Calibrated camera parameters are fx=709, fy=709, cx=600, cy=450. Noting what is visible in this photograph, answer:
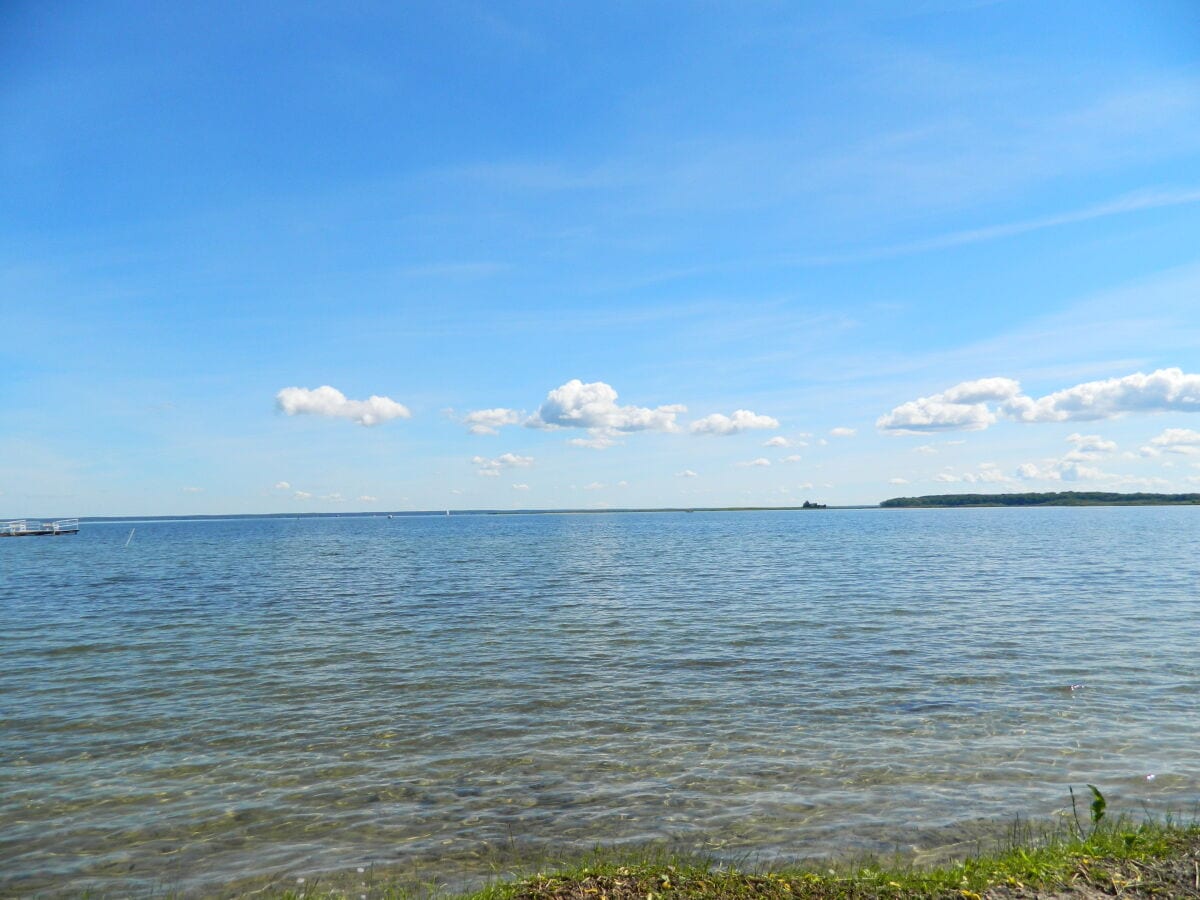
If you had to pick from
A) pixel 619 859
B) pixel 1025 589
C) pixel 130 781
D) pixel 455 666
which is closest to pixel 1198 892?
pixel 619 859

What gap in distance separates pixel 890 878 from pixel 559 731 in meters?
8.60

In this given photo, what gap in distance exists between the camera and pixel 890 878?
27.4 ft

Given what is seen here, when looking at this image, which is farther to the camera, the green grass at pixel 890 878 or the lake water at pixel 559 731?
the lake water at pixel 559 731

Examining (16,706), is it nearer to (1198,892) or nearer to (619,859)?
(619,859)

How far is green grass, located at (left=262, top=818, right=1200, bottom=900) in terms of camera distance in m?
7.77

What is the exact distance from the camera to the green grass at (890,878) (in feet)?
25.5

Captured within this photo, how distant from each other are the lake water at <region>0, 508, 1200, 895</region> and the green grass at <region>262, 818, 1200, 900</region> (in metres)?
0.95

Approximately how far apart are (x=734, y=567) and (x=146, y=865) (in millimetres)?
53005

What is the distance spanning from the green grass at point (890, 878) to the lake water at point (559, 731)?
950mm

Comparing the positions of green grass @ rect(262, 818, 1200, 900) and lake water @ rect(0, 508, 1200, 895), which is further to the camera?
lake water @ rect(0, 508, 1200, 895)

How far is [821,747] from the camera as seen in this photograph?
14.3m

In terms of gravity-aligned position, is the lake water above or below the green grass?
below

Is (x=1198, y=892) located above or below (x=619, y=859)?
above

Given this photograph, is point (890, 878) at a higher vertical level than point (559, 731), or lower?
higher
